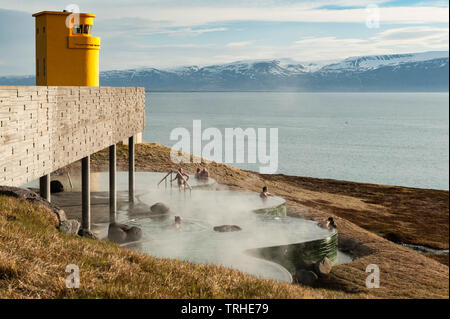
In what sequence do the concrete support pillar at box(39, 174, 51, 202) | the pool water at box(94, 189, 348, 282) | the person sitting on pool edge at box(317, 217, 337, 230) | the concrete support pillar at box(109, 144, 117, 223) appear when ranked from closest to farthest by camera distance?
the concrete support pillar at box(39, 174, 51, 202)
the pool water at box(94, 189, 348, 282)
the person sitting on pool edge at box(317, 217, 337, 230)
the concrete support pillar at box(109, 144, 117, 223)

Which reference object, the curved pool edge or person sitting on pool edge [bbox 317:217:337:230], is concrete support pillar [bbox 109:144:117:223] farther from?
person sitting on pool edge [bbox 317:217:337:230]

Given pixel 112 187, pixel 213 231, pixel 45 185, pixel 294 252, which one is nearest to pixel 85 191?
pixel 45 185

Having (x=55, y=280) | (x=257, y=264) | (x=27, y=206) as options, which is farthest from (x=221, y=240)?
(x=55, y=280)

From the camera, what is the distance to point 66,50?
24.6 m

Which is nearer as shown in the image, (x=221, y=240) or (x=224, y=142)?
(x=221, y=240)

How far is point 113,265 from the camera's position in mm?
8414

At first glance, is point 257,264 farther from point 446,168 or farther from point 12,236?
point 446,168

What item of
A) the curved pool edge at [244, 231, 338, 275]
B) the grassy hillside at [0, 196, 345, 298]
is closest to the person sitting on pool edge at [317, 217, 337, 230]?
the curved pool edge at [244, 231, 338, 275]

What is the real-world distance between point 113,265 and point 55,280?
50.1 inches

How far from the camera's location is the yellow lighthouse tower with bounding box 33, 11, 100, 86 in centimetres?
2427

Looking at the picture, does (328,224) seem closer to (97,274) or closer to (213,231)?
(213,231)

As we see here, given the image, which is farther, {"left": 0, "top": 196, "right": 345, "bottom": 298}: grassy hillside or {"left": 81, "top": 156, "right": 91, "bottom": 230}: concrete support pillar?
{"left": 81, "top": 156, "right": 91, "bottom": 230}: concrete support pillar
